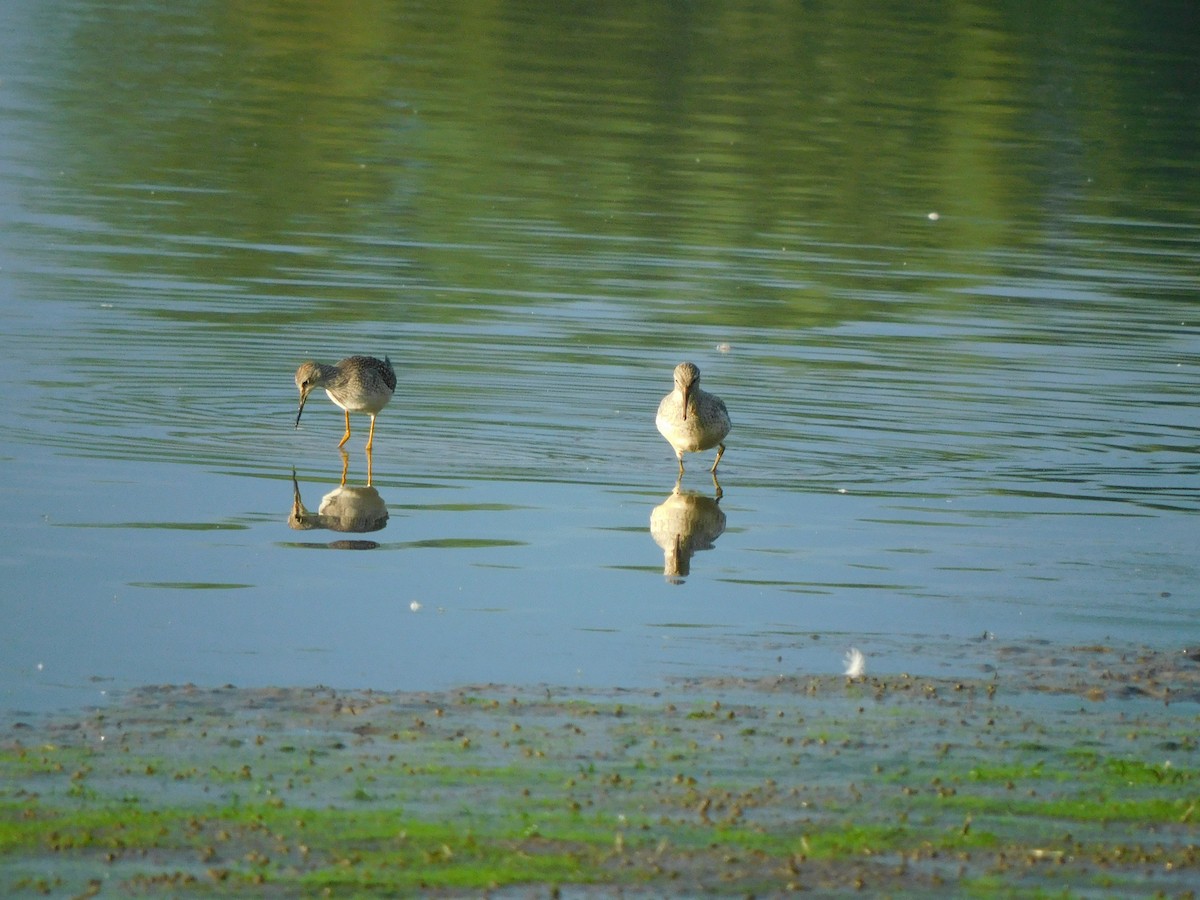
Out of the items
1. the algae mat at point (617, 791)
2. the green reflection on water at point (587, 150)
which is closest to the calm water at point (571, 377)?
the green reflection on water at point (587, 150)

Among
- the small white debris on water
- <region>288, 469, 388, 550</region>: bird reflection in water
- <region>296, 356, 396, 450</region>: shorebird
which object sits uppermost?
<region>296, 356, 396, 450</region>: shorebird

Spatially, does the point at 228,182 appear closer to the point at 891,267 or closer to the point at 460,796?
the point at 891,267

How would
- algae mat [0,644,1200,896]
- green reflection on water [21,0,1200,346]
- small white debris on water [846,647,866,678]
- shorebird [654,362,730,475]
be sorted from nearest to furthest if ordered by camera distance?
algae mat [0,644,1200,896] → small white debris on water [846,647,866,678] → shorebird [654,362,730,475] → green reflection on water [21,0,1200,346]

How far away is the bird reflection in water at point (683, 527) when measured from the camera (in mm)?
12633

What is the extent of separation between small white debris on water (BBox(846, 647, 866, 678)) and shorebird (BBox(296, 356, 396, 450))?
5910 millimetres

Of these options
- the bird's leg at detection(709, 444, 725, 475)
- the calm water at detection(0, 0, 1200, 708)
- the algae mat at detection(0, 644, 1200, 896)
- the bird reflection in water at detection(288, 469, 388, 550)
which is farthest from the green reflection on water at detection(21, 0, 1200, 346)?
the algae mat at detection(0, 644, 1200, 896)

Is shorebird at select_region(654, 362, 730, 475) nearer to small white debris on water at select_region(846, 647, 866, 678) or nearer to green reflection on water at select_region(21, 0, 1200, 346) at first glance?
small white debris on water at select_region(846, 647, 866, 678)

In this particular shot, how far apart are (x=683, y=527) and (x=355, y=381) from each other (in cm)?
322

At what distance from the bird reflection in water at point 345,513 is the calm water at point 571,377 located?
0.04 metres

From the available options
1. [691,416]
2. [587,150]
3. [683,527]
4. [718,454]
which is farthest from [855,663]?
[587,150]

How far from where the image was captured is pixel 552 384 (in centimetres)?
1794

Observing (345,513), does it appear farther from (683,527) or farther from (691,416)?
(691,416)

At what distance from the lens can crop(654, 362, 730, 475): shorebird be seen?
48.3 feet

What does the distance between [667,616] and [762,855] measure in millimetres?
3708
